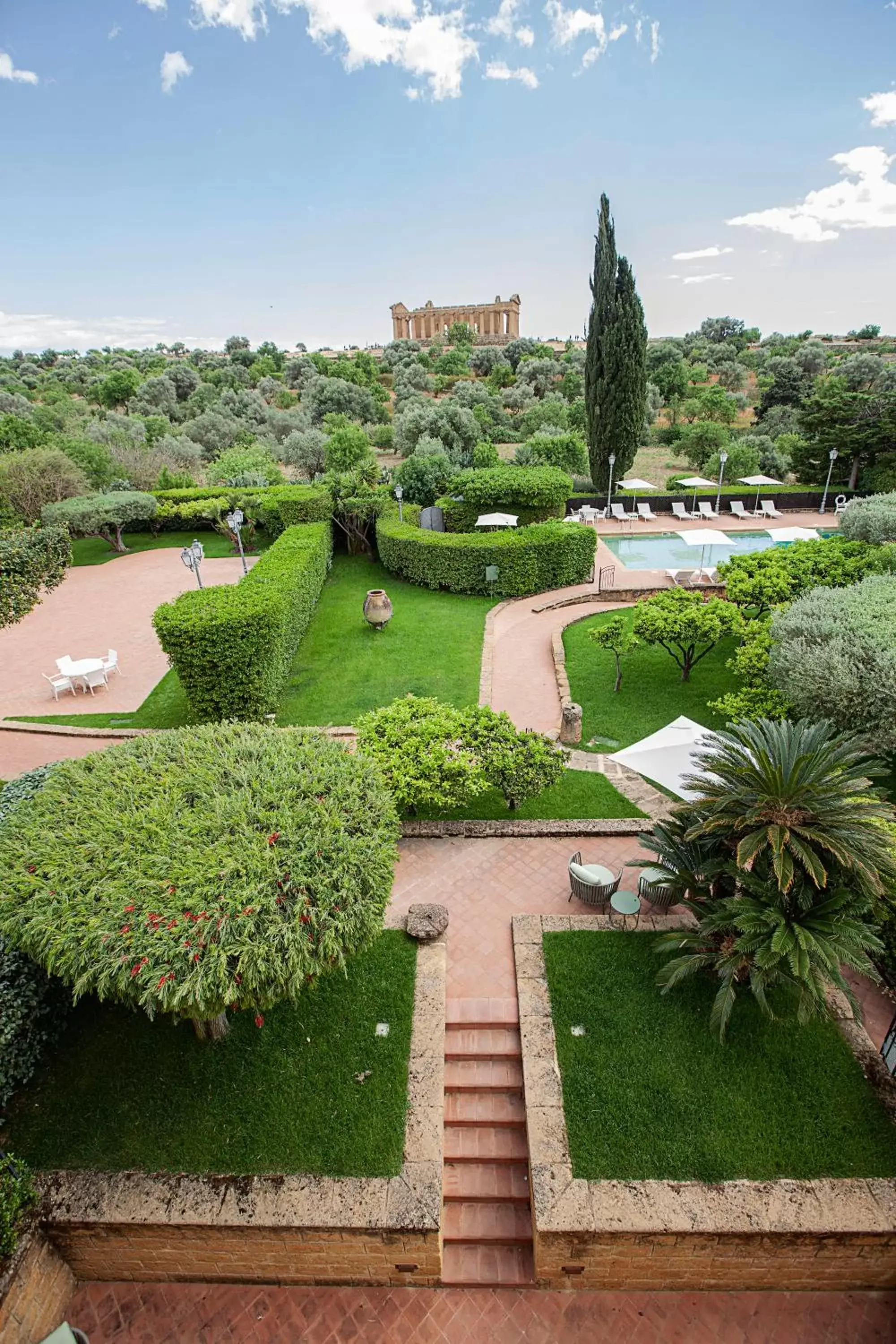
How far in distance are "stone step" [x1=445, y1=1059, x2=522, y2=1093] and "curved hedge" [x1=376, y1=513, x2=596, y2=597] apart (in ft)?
48.3

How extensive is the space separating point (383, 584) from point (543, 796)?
12692mm

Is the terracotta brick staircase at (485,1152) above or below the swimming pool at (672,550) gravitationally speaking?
below

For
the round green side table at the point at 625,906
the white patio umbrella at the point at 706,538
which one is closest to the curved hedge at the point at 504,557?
the white patio umbrella at the point at 706,538

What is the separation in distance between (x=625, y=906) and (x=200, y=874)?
4863mm

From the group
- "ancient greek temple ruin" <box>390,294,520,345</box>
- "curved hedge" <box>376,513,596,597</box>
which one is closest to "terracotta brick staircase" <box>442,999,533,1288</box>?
"curved hedge" <box>376,513,596,597</box>

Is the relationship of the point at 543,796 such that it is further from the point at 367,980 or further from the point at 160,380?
the point at 160,380

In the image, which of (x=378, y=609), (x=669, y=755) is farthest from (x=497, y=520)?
(x=669, y=755)

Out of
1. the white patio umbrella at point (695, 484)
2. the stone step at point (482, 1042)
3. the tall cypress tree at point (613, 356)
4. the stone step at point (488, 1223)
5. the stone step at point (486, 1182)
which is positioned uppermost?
the tall cypress tree at point (613, 356)

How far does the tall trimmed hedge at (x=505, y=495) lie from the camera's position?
23000mm

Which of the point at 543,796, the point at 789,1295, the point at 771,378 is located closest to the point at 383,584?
the point at 543,796

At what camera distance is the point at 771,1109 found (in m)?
5.30

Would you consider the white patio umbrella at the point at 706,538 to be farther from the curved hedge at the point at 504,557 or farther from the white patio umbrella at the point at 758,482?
the white patio umbrella at the point at 758,482

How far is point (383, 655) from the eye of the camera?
1539cm

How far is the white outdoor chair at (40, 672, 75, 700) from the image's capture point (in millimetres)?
13617
